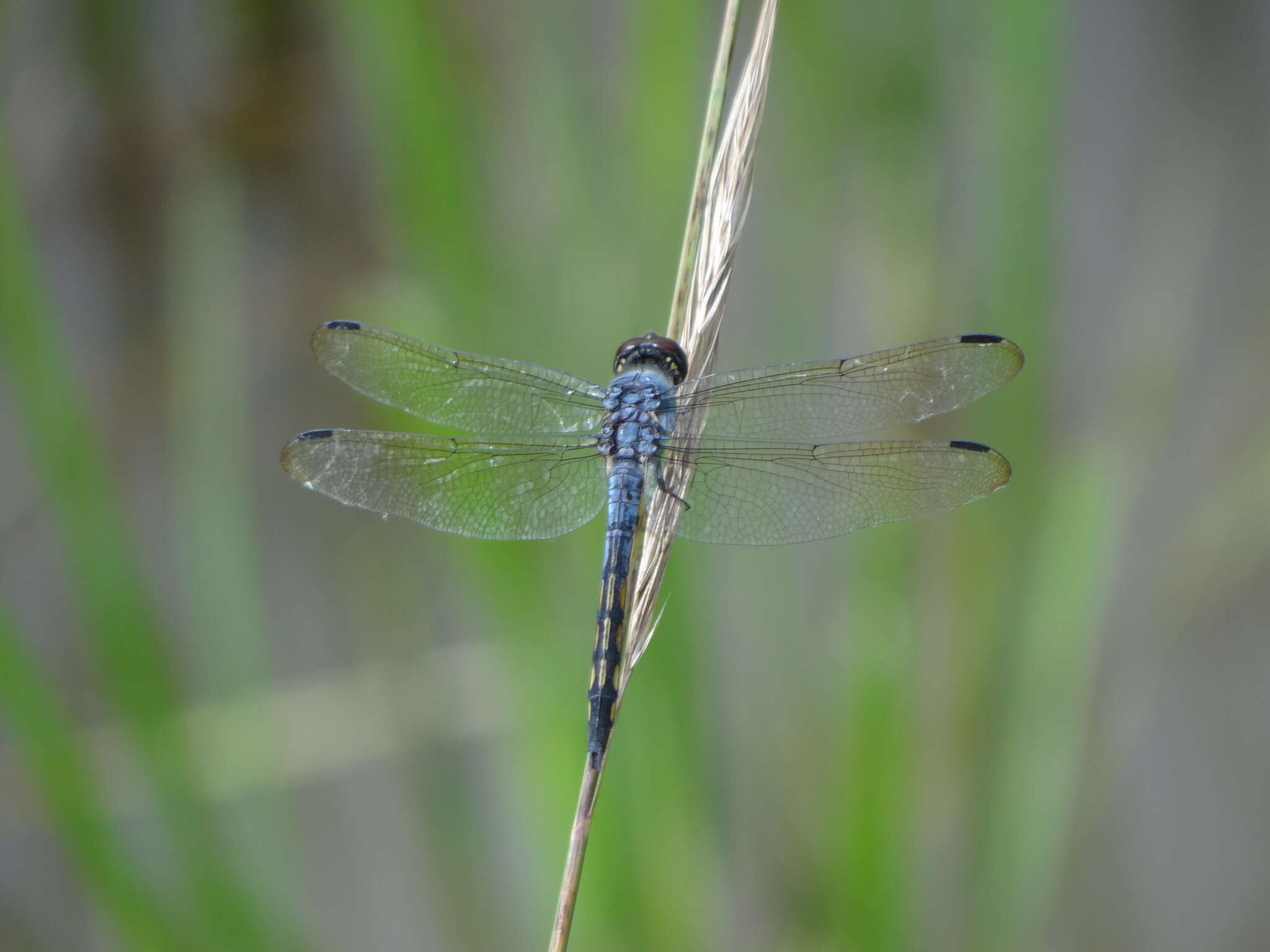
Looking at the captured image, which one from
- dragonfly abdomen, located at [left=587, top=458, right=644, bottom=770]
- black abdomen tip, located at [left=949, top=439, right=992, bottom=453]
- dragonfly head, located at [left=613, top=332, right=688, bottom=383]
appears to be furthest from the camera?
dragonfly head, located at [left=613, top=332, right=688, bottom=383]

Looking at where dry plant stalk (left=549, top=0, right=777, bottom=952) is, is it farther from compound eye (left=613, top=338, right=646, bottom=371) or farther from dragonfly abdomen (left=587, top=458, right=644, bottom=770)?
compound eye (left=613, top=338, right=646, bottom=371)

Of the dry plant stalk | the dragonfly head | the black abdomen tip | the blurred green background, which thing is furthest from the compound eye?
the black abdomen tip

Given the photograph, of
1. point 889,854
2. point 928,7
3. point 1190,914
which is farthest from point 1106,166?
point 889,854

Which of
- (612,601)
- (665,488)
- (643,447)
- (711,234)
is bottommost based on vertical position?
(612,601)

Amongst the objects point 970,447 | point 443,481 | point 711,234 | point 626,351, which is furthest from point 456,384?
point 970,447

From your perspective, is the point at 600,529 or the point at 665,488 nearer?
the point at 665,488

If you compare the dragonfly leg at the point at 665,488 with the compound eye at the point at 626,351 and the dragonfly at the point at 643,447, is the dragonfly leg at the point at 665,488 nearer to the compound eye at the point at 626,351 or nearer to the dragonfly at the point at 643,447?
the dragonfly at the point at 643,447

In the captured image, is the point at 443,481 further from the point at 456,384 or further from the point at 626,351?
the point at 626,351
